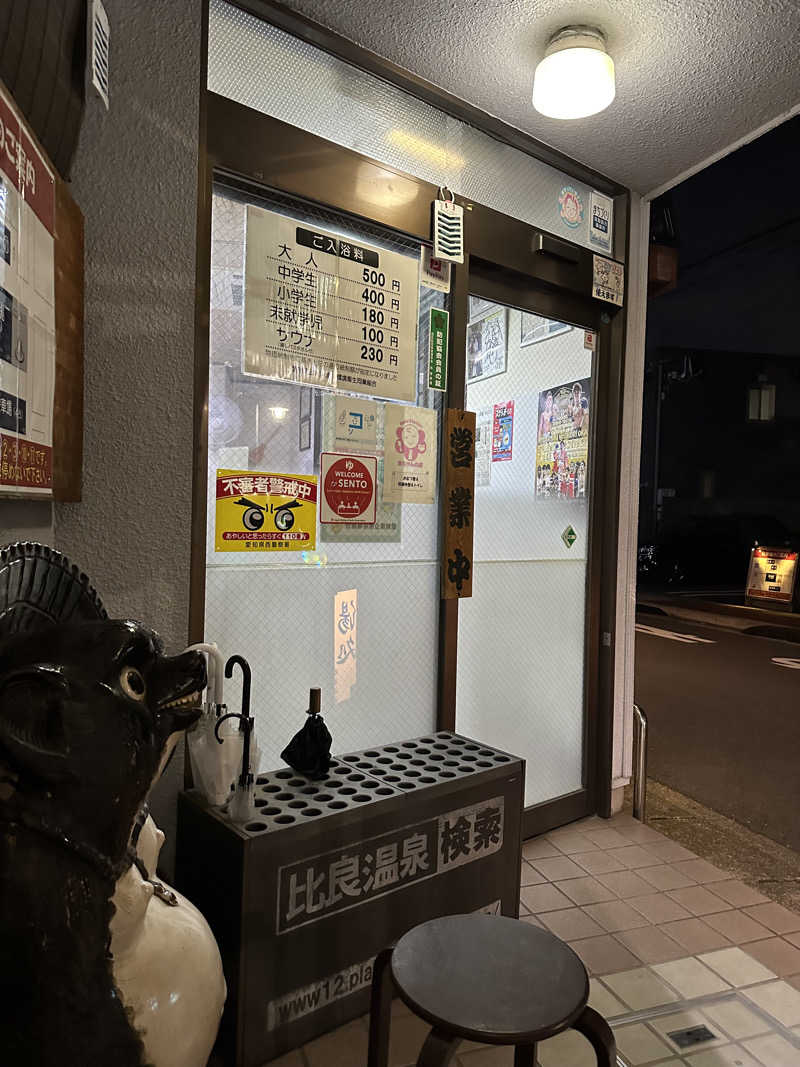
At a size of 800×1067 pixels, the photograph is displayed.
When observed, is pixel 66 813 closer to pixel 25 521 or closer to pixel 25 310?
pixel 25 521

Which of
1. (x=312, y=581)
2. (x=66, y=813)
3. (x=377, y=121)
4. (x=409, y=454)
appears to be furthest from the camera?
(x=409, y=454)

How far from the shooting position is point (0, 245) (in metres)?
1.14

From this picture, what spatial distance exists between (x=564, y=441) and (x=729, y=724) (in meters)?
3.48

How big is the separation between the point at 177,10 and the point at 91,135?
1.64 feet

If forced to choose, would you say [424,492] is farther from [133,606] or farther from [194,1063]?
[194,1063]

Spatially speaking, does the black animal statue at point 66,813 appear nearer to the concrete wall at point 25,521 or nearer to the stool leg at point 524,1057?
the concrete wall at point 25,521

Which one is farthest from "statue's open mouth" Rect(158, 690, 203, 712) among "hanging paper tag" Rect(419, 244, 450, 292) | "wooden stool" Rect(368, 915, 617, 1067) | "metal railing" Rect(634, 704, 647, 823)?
"metal railing" Rect(634, 704, 647, 823)

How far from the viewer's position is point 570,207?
130 inches

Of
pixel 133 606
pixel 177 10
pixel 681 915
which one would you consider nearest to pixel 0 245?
pixel 133 606

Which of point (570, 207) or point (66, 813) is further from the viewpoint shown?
point (570, 207)

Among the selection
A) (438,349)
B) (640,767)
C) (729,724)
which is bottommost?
(729,724)

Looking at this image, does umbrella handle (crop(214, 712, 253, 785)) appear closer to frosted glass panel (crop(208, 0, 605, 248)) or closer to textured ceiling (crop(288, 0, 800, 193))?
frosted glass panel (crop(208, 0, 605, 248))

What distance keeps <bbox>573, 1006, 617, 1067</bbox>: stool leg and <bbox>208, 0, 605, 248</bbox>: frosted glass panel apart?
8.62 feet

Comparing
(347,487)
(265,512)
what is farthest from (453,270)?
(265,512)
